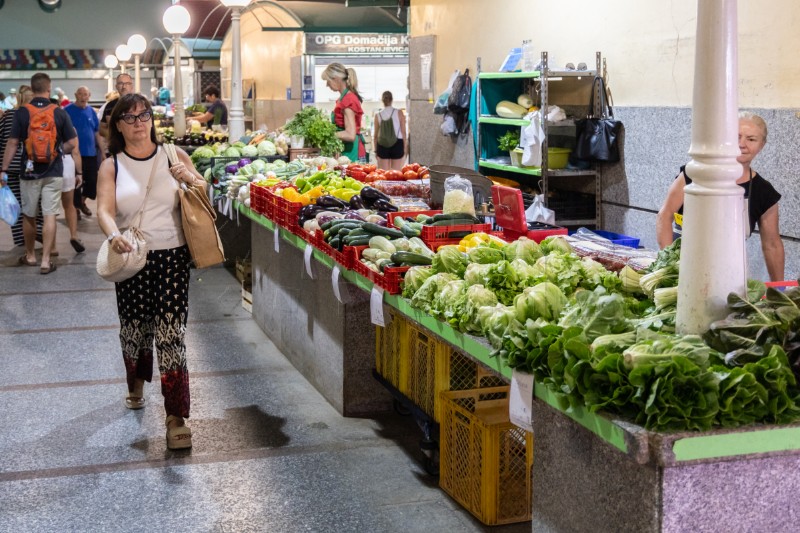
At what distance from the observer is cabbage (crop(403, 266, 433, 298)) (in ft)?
14.5

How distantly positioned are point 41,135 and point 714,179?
903 centimetres

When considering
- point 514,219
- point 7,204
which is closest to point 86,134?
point 7,204

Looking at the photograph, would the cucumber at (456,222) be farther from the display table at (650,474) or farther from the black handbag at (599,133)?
the black handbag at (599,133)

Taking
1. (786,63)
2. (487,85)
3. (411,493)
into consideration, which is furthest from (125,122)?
(487,85)

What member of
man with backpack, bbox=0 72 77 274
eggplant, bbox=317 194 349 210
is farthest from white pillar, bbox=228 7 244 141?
eggplant, bbox=317 194 349 210

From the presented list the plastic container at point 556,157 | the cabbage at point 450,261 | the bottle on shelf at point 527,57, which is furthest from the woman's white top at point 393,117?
the cabbage at point 450,261

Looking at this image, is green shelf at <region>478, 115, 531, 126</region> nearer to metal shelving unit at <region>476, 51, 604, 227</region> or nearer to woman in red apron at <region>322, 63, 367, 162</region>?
metal shelving unit at <region>476, 51, 604, 227</region>

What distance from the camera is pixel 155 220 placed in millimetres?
5355

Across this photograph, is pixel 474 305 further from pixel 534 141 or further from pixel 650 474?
pixel 534 141

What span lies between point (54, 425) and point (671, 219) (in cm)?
372

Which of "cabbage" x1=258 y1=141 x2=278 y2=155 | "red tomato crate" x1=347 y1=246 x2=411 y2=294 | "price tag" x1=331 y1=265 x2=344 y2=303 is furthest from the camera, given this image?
"cabbage" x1=258 y1=141 x2=278 y2=155

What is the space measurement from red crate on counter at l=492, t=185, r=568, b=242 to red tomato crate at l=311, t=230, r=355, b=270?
821 mm

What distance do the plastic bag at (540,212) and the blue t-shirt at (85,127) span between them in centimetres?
765

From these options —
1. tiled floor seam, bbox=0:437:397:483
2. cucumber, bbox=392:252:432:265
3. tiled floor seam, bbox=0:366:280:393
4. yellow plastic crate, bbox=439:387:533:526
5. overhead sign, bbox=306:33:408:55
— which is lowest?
tiled floor seam, bbox=0:437:397:483
